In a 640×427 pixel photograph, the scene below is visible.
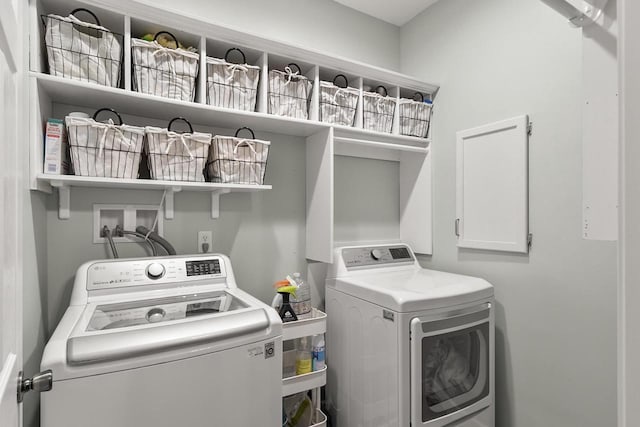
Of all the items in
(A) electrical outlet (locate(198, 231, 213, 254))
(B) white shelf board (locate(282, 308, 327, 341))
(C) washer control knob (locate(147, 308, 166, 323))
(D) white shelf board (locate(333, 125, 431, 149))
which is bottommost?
(B) white shelf board (locate(282, 308, 327, 341))

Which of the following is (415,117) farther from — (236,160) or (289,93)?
(236,160)

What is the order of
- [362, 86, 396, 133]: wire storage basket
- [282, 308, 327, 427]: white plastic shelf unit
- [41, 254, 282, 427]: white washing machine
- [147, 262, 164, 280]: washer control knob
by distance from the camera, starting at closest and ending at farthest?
[41, 254, 282, 427]: white washing machine → [147, 262, 164, 280]: washer control knob → [282, 308, 327, 427]: white plastic shelf unit → [362, 86, 396, 133]: wire storage basket

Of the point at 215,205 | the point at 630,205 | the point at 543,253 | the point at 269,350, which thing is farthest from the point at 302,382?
the point at 630,205

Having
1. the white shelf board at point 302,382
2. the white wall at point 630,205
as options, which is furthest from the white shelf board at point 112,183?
the white wall at point 630,205

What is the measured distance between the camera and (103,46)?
135 centimetres

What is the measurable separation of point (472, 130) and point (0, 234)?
2178 millimetres

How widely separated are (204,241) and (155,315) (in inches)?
23.4

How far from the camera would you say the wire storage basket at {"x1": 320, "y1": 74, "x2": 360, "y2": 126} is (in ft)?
6.33

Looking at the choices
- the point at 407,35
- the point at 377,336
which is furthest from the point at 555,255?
the point at 407,35

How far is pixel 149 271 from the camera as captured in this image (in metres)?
1.49

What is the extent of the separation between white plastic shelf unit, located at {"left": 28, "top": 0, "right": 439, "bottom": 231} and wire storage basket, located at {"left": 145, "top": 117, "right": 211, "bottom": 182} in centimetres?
6

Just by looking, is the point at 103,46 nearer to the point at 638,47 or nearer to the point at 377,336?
the point at 638,47

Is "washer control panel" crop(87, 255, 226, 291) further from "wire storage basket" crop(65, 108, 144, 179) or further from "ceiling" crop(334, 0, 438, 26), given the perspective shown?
"ceiling" crop(334, 0, 438, 26)

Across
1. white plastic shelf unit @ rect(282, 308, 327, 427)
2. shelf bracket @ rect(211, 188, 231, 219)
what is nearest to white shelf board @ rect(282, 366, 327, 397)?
white plastic shelf unit @ rect(282, 308, 327, 427)
